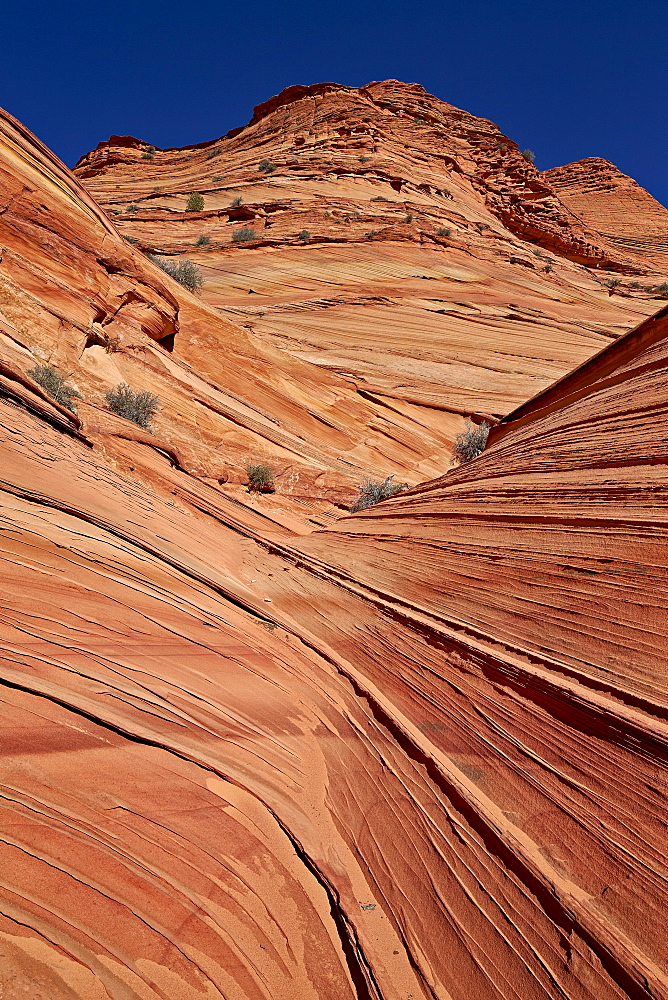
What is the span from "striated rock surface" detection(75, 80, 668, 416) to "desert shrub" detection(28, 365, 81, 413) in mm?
8081

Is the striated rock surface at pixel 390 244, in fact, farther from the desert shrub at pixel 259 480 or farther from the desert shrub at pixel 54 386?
the desert shrub at pixel 54 386

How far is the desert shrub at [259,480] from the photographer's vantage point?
9422 millimetres

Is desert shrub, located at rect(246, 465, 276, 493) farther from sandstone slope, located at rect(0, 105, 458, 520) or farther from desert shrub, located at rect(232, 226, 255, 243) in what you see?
desert shrub, located at rect(232, 226, 255, 243)

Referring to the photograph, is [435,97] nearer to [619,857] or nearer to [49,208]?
[49,208]

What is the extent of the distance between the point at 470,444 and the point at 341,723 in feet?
34.4

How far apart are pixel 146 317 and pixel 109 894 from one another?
32.7 ft

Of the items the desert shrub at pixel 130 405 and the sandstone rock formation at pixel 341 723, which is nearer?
the sandstone rock formation at pixel 341 723

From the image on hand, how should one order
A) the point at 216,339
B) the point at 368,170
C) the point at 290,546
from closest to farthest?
the point at 290,546 → the point at 216,339 → the point at 368,170

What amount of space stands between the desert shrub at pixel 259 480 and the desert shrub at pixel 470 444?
509 cm

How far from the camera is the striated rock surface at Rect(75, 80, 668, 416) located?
54.0ft

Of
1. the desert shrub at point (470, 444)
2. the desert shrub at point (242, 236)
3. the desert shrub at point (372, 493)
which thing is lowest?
the desert shrub at point (372, 493)

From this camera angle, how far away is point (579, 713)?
2.82 m

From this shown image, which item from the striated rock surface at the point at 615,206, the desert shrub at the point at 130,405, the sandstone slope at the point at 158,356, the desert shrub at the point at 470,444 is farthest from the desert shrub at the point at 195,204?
the striated rock surface at the point at 615,206

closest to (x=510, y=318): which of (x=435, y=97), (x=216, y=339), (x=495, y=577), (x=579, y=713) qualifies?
(x=216, y=339)
